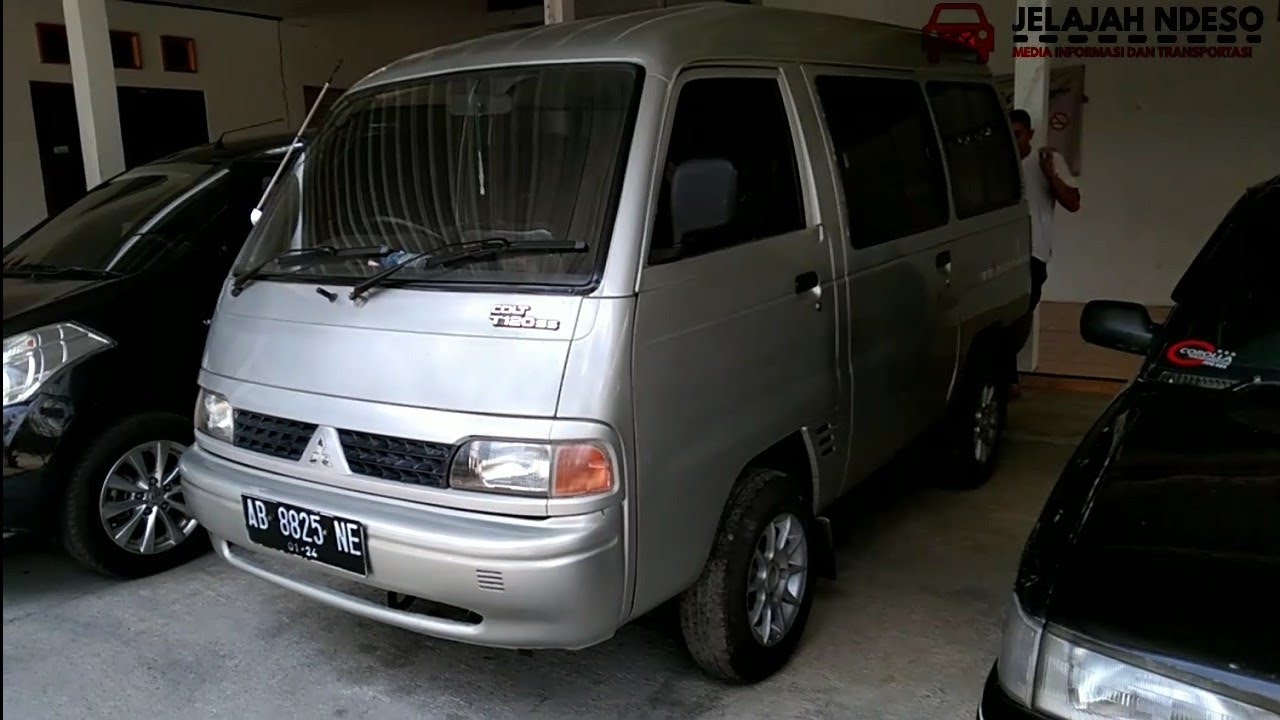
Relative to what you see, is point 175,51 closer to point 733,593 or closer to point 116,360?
point 116,360

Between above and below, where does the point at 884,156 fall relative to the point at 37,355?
above

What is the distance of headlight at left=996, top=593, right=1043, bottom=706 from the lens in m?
1.75

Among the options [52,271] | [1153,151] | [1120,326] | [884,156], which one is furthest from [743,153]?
[1153,151]

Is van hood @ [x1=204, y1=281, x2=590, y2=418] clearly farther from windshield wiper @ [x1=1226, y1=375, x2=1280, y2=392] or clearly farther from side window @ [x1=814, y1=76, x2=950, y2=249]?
windshield wiper @ [x1=1226, y1=375, x2=1280, y2=392]

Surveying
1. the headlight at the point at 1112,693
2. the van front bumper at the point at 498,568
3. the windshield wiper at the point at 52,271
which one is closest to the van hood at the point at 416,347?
the van front bumper at the point at 498,568

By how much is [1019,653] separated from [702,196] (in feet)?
4.84

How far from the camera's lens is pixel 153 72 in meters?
9.52

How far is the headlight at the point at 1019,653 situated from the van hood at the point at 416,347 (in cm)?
112

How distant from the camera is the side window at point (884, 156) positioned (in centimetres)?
338

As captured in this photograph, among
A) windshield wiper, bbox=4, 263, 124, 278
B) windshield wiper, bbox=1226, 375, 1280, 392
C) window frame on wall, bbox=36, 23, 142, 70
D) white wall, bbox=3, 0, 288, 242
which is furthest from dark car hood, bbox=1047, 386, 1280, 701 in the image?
window frame on wall, bbox=36, 23, 142, 70

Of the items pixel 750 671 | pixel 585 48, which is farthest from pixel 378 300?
pixel 750 671

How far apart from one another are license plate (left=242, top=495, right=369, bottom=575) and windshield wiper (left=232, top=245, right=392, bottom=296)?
0.72 metres

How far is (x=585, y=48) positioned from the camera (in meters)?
2.89

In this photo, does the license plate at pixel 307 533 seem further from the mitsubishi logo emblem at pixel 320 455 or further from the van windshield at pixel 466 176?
the van windshield at pixel 466 176
